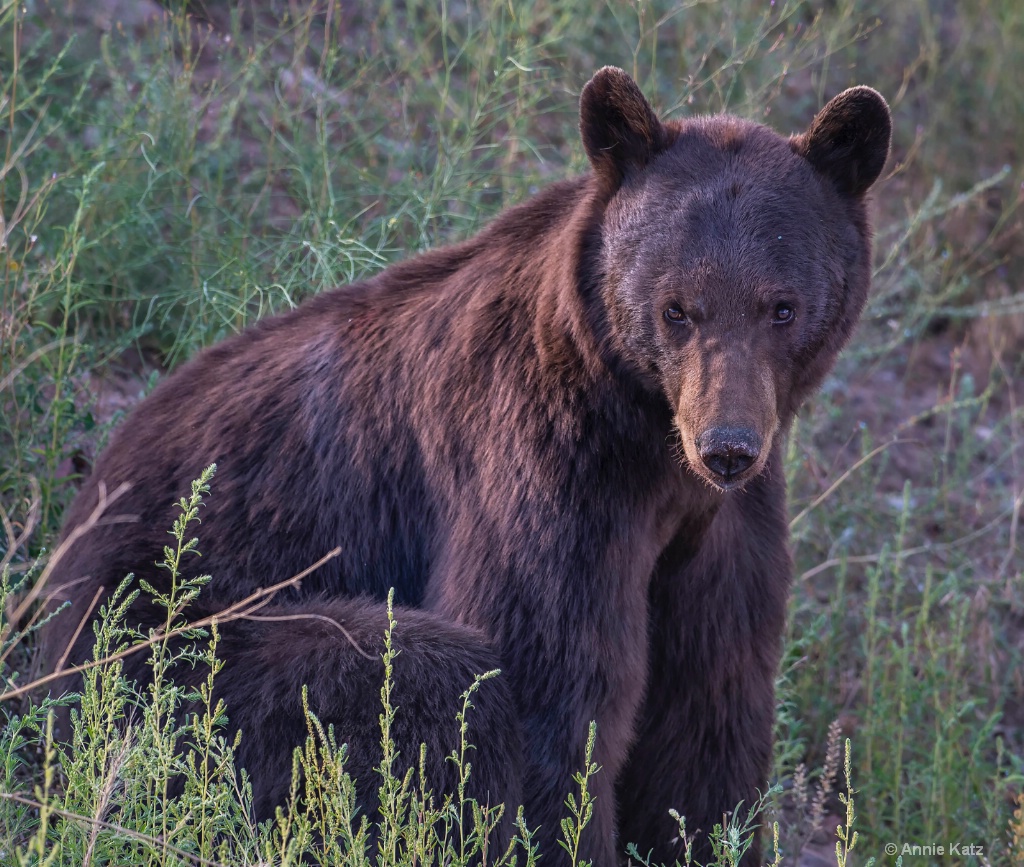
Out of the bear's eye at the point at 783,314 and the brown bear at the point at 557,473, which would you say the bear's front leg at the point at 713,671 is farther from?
the bear's eye at the point at 783,314

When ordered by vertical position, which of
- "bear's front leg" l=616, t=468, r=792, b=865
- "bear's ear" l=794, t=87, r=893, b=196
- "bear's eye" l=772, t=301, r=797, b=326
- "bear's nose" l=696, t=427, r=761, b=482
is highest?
"bear's ear" l=794, t=87, r=893, b=196

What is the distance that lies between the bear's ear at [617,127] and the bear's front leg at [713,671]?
1018 mm

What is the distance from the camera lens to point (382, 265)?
507 centimetres

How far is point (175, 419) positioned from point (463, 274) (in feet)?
3.40

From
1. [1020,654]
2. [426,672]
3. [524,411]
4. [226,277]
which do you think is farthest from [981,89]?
[426,672]

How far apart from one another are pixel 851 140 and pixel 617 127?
67 centimetres

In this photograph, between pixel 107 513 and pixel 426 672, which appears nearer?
pixel 426 672

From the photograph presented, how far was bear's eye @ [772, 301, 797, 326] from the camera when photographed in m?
3.60

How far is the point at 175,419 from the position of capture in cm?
428

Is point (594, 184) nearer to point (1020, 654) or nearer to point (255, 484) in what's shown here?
point (255, 484)

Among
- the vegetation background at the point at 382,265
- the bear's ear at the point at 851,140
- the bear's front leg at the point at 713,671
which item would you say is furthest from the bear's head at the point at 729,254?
the vegetation background at the point at 382,265

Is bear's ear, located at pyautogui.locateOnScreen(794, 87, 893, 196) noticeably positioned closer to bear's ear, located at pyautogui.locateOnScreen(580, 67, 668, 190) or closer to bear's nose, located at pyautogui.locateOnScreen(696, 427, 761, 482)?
bear's ear, located at pyautogui.locateOnScreen(580, 67, 668, 190)

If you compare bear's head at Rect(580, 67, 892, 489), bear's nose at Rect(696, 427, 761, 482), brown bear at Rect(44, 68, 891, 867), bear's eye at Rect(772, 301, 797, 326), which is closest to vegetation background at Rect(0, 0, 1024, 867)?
Answer: brown bear at Rect(44, 68, 891, 867)

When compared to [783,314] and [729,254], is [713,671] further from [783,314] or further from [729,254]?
[729,254]
